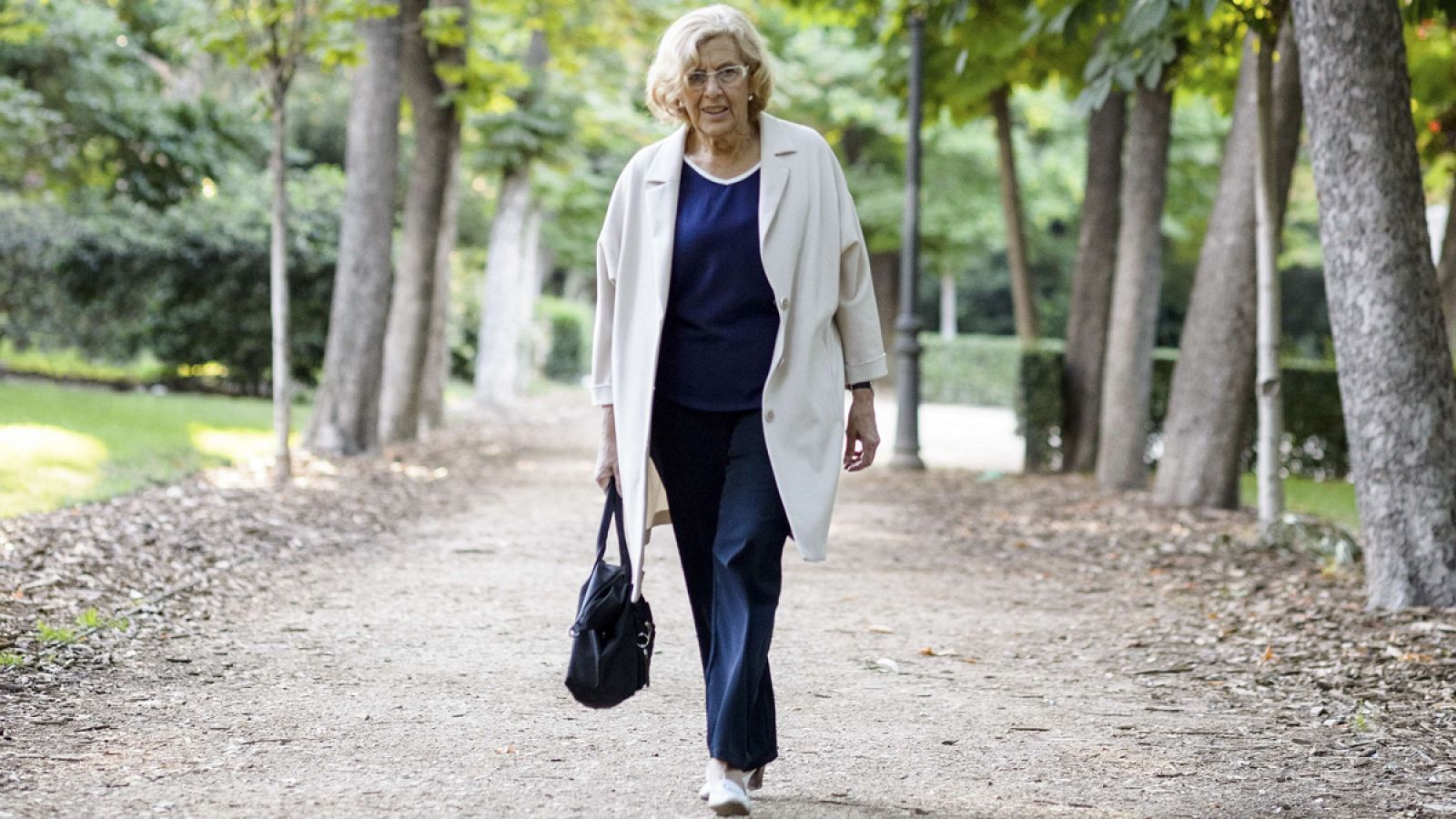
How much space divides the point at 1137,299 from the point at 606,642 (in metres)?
9.92

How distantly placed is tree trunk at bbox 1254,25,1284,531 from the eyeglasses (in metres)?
6.21

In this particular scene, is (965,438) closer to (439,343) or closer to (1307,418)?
(1307,418)

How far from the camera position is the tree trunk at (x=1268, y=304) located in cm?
943

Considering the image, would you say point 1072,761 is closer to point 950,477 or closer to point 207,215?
point 950,477

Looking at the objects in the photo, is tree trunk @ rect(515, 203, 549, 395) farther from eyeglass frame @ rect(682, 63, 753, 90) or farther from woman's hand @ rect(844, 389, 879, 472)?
eyeglass frame @ rect(682, 63, 753, 90)

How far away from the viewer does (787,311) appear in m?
3.99

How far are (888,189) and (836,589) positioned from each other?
84.8 ft

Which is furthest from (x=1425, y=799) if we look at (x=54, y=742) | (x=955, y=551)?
(x=955, y=551)

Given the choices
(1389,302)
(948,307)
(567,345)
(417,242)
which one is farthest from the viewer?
(948,307)

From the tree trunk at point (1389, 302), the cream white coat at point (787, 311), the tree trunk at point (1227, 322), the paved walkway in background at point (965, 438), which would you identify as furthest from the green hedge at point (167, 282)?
the cream white coat at point (787, 311)

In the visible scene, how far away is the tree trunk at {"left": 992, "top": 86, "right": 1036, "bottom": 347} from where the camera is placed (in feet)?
52.9

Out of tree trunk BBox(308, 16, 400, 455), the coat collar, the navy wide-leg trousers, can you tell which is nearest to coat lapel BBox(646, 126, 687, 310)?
the coat collar

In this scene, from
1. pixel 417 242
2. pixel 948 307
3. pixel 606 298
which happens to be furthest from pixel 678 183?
pixel 948 307

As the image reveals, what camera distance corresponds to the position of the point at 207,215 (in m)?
20.4
